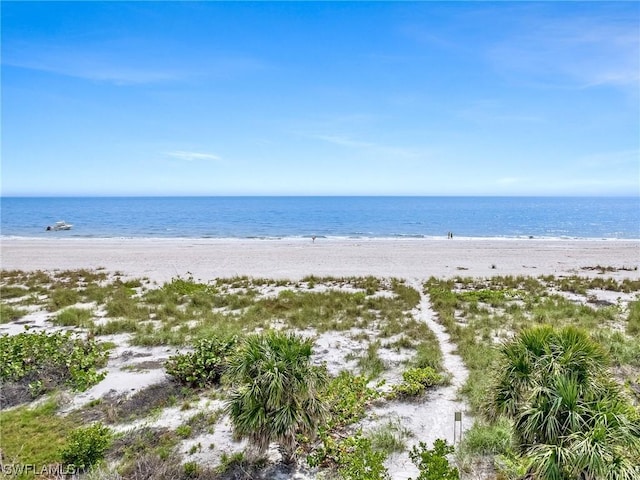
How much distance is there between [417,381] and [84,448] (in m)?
6.11

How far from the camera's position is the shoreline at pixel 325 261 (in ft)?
82.6

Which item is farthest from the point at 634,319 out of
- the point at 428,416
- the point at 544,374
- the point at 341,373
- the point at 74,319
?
the point at 74,319

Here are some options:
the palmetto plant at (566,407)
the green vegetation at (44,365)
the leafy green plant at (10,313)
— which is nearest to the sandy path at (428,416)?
the palmetto plant at (566,407)

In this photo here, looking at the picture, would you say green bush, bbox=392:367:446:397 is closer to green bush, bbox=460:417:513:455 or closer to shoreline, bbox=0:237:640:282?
green bush, bbox=460:417:513:455

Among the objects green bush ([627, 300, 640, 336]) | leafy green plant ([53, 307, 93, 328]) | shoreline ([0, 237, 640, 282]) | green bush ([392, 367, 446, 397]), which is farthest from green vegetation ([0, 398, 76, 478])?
shoreline ([0, 237, 640, 282])

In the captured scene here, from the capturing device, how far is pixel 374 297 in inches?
666

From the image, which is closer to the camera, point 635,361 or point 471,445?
point 471,445

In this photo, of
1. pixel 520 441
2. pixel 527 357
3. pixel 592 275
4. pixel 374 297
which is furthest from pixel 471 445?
pixel 592 275

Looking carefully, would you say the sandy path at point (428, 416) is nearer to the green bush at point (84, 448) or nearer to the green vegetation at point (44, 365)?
the green bush at point (84, 448)

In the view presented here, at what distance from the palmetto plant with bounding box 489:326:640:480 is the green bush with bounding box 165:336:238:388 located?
5.64 m

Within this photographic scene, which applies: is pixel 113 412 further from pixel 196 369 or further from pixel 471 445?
pixel 471 445

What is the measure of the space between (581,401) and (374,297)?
41.9 feet

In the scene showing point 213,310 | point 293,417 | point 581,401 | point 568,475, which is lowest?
point 213,310

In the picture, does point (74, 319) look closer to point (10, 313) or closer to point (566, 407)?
point (10, 313)
